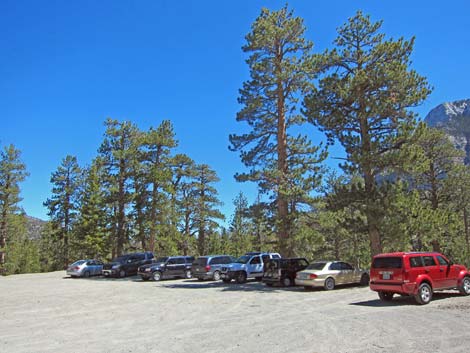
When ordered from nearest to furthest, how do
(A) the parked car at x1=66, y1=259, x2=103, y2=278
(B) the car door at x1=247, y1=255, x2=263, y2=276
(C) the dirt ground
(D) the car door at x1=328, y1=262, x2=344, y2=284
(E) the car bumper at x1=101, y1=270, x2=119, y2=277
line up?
→ (C) the dirt ground → (D) the car door at x1=328, y1=262, x2=344, y2=284 → (B) the car door at x1=247, y1=255, x2=263, y2=276 → (E) the car bumper at x1=101, y1=270, x2=119, y2=277 → (A) the parked car at x1=66, y1=259, x2=103, y2=278

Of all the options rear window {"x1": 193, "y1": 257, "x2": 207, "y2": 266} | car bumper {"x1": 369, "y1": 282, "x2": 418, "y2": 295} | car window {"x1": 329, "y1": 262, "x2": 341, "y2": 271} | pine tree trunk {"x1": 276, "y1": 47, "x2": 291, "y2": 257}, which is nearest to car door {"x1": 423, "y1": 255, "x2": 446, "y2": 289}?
car bumper {"x1": 369, "y1": 282, "x2": 418, "y2": 295}

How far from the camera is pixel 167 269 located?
2770cm

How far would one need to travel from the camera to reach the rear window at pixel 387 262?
12688 mm

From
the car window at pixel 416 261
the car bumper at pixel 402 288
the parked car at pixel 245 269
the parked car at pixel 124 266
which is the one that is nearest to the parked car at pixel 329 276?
the parked car at pixel 245 269

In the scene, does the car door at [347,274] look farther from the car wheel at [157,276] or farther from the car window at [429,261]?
the car wheel at [157,276]

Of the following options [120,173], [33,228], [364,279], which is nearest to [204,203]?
[120,173]

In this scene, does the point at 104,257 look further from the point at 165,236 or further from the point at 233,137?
the point at 233,137

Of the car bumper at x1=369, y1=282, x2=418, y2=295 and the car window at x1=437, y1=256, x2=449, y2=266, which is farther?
the car window at x1=437, y1=256, x2=449, y2=266

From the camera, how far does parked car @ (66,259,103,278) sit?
32375 mm

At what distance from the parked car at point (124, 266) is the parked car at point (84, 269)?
8.00 ft

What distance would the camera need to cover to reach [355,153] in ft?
64.5

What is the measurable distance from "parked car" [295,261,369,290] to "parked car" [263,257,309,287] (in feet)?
5.07

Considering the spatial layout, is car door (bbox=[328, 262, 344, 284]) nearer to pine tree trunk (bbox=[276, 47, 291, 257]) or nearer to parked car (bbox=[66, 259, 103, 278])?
pine tree trunk (bbox=[276, 47, 291, 257])

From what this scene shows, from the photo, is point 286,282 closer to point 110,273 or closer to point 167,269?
point 167,269
